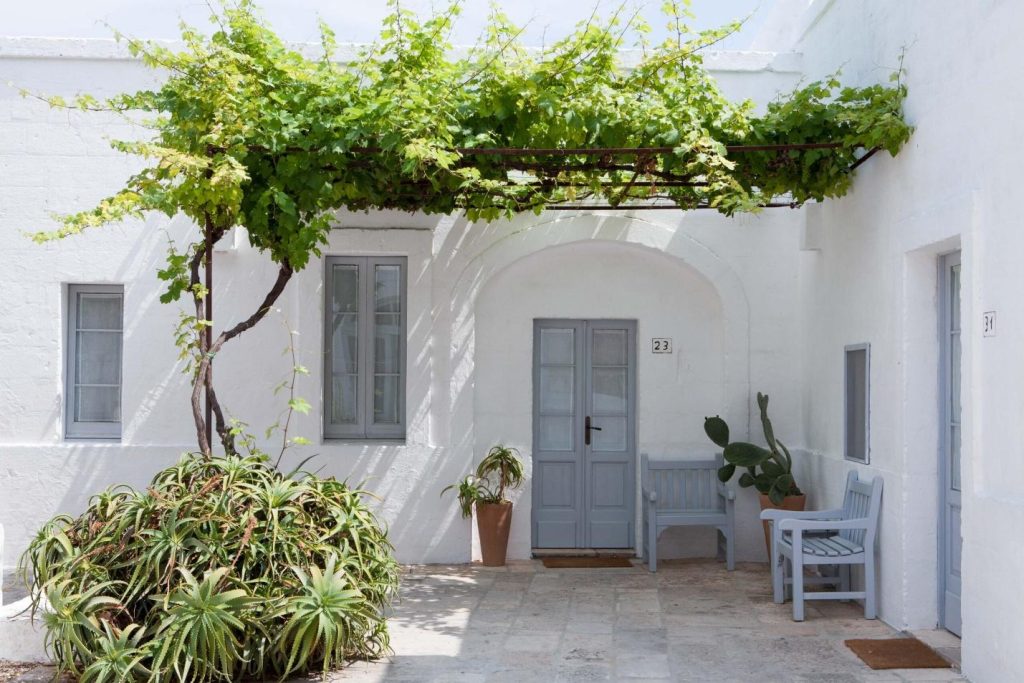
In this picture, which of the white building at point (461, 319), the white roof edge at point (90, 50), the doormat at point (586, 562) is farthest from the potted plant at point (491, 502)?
the white roof edge at point (90, 50)

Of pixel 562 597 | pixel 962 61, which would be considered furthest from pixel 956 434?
pixel 562 597

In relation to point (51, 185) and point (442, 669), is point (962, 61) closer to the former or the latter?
point (442, 669)

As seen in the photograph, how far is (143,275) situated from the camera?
28.8 feet

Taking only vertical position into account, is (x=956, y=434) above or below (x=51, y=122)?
below

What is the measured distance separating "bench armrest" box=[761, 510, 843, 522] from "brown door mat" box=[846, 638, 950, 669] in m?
1.15

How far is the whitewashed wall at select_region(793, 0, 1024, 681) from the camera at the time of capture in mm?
5188

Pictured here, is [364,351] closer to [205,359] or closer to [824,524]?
[205,359]

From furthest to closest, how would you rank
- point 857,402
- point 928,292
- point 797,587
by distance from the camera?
point 857,402 < point 797,587 < point 928,292

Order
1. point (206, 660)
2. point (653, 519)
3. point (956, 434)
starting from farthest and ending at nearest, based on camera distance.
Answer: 1. point (653, 519)
2. point (956, 434)
3. point (206, 660)

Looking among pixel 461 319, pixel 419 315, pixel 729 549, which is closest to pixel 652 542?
pixel 729 549

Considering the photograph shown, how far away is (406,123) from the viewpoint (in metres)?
6.33

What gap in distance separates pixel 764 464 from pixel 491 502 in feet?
7.17

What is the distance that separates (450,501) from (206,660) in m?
3.92

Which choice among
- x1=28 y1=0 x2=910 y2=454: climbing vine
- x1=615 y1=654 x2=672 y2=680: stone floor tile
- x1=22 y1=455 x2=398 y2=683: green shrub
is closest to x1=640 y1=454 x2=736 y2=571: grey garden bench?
x1=615 y1=654 x2=672 y2=680: stone floor tile
